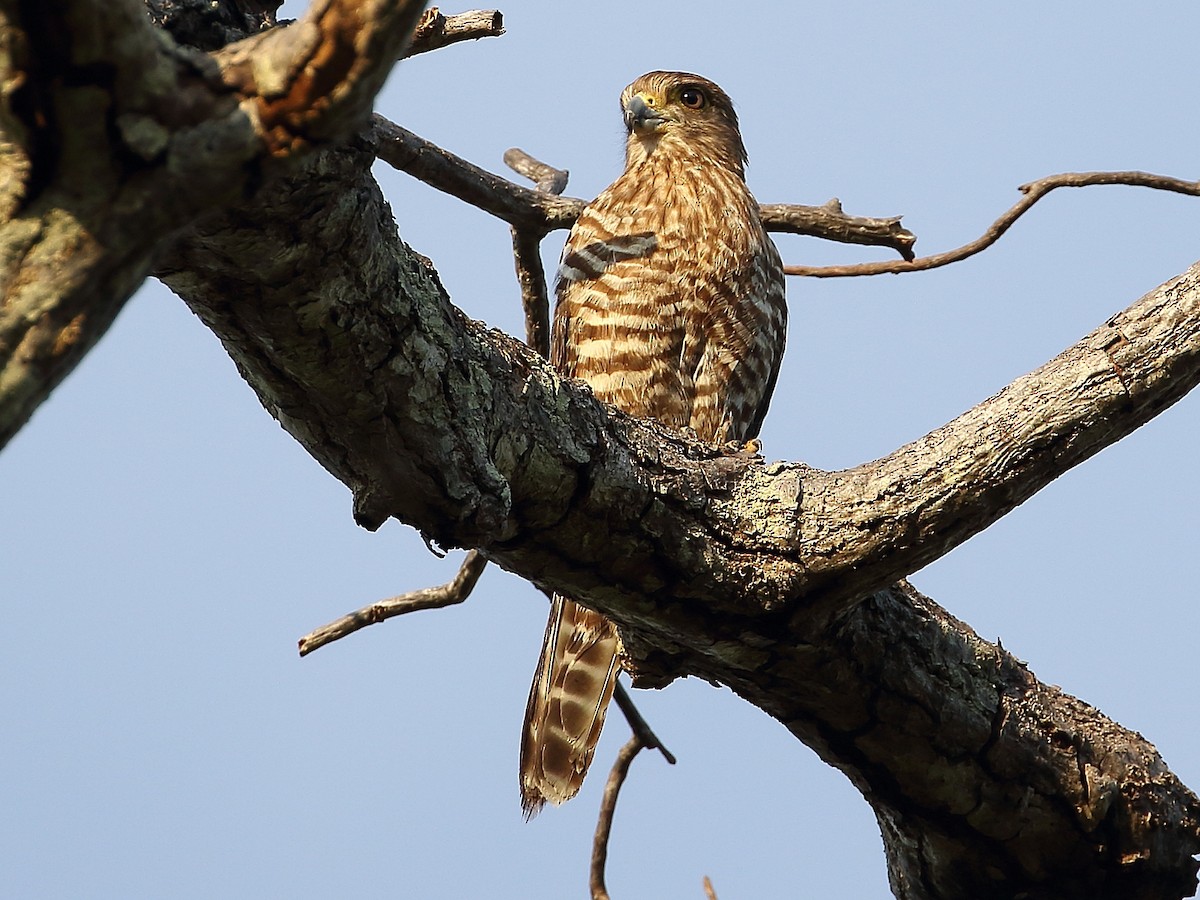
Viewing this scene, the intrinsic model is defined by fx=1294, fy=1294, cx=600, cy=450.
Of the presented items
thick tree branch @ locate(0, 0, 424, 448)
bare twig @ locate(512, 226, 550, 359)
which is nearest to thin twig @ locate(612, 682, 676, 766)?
bare twig @ locate(512, 226, 550, 359)

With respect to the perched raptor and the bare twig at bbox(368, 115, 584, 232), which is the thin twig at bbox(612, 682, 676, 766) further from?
the bare twig at bbox(368, 115, 584, 232)

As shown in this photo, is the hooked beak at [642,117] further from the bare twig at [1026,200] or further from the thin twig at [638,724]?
the thin twig at [638,724]

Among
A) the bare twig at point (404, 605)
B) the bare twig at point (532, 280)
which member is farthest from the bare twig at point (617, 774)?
the bare twig at point (532, 280)

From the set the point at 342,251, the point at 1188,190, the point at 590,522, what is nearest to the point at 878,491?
the point at 590,522

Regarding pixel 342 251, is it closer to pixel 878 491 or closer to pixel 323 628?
pixel 878 491

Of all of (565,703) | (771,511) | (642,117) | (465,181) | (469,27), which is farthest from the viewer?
(642,117)

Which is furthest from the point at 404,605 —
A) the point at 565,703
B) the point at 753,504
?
the point at 753,504

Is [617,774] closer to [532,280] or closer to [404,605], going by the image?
[404,605]

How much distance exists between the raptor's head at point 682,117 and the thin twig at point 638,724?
202 cm

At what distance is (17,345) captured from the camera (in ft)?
3.06

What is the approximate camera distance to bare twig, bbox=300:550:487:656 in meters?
3.58

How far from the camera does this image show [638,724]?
3.79m

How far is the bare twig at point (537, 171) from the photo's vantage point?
4.00 meters

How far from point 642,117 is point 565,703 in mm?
2363
